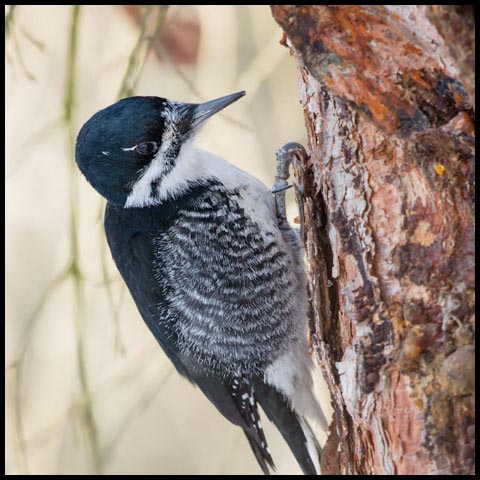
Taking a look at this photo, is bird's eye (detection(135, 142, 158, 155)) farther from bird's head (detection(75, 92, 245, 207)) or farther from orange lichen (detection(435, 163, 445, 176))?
orange lichen (detection(435, 163, 445, 176))

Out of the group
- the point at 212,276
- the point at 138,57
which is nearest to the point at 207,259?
the point at 212,276

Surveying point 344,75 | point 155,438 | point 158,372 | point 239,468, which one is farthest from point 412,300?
point 155,438

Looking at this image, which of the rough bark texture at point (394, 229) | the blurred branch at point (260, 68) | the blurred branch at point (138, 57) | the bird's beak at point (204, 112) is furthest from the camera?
the blurred branch at point (260, 68)

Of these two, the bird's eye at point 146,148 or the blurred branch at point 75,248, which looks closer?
the blurred branch at point 75,248

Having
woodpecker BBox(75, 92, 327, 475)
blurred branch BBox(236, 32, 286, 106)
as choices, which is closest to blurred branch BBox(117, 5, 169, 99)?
woodpecker BBox(75, 92, 327, 475)

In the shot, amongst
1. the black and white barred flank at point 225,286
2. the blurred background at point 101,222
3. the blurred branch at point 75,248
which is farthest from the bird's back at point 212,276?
the blurred branch at point 75,248

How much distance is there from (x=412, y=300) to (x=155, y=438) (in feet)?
7.52

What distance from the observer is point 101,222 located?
97.0 inches

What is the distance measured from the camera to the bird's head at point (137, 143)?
7.43 ft

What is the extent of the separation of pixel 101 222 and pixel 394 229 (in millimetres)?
1128

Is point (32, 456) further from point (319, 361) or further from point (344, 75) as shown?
point (344, 75)

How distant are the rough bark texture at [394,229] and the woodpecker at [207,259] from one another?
0.49m

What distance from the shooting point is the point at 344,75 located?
1.50 m

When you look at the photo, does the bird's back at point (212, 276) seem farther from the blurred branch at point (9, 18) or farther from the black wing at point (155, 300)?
the blurred branch at point (9, 18)
